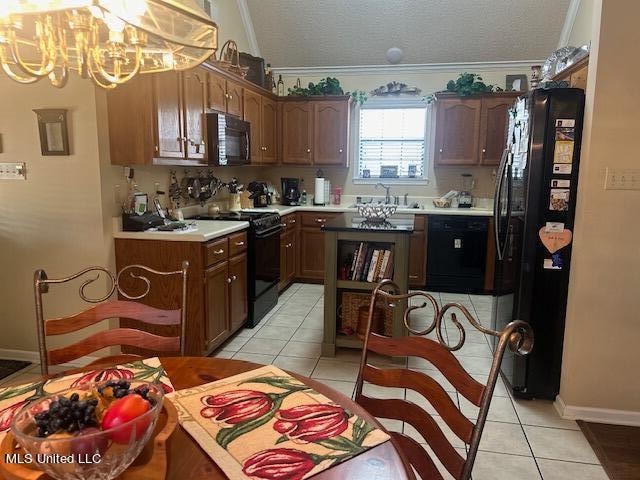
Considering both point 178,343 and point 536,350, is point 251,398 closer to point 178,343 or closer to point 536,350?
point 178,343

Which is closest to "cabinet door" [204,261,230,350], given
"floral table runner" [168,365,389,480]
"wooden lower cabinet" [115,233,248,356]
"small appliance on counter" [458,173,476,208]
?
"wooden lower cabinet" [115,233,248,356]

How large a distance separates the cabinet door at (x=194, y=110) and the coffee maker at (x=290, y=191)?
A: 2011mm

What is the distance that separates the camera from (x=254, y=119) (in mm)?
4680

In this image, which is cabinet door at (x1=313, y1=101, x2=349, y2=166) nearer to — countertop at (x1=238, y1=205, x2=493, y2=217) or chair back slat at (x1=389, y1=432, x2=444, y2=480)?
countertop at (x1=238, y1=205, x2=493, y2=217)

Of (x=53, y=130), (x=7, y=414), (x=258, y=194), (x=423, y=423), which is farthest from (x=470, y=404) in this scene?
(x=258, y=194)

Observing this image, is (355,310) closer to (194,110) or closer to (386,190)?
(194,110)

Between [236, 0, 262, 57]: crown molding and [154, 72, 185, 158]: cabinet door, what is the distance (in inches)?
92.2

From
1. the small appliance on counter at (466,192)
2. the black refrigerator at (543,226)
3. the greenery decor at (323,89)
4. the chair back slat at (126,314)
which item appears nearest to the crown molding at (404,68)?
the greenery decor at (323,89)

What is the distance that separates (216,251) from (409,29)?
3.49 metres

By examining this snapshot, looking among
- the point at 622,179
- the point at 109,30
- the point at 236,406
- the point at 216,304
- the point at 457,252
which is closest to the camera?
the point at 236,406

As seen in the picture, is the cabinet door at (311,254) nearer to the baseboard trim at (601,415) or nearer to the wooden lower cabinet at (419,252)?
the wooden lower cabinet at (419,252)

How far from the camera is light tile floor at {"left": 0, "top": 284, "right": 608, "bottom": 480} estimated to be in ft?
6.80

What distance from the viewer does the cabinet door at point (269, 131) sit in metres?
5.00

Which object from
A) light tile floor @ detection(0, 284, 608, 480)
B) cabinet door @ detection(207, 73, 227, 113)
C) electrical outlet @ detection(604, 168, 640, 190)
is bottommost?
light tile floor @ detection(0, 284, 608, 480)
